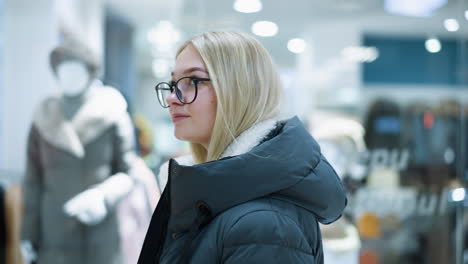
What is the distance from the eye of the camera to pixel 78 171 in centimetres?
242

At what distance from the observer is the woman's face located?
1.13m

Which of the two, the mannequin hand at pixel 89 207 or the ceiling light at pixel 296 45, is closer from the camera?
the mannequin hand at pixel 89 207

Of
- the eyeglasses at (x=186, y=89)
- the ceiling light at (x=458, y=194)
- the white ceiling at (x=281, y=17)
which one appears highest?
the white ceiling at (x=281, y=17)

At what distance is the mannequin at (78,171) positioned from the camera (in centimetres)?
236

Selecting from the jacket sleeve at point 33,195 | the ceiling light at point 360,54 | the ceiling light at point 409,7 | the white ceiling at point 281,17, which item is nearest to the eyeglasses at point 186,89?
the jacket sleeve at point 33,195

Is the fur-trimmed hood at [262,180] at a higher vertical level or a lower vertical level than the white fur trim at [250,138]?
lower

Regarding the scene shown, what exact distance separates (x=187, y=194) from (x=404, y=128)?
9.49 feet

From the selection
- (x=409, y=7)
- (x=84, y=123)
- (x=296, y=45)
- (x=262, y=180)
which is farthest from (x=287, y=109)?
(x=262, y=180)

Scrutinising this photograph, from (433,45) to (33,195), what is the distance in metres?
2.75

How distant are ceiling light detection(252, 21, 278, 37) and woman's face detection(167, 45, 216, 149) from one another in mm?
2191

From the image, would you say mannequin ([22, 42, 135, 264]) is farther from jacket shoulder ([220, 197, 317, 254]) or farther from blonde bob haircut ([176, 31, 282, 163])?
jacket shoulder ([220, 197, 317, 254])

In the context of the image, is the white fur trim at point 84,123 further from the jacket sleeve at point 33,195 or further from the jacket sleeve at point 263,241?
the jacket sleeve at point 263,241

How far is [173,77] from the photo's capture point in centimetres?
119

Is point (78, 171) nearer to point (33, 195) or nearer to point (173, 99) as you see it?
point (33, 195)
